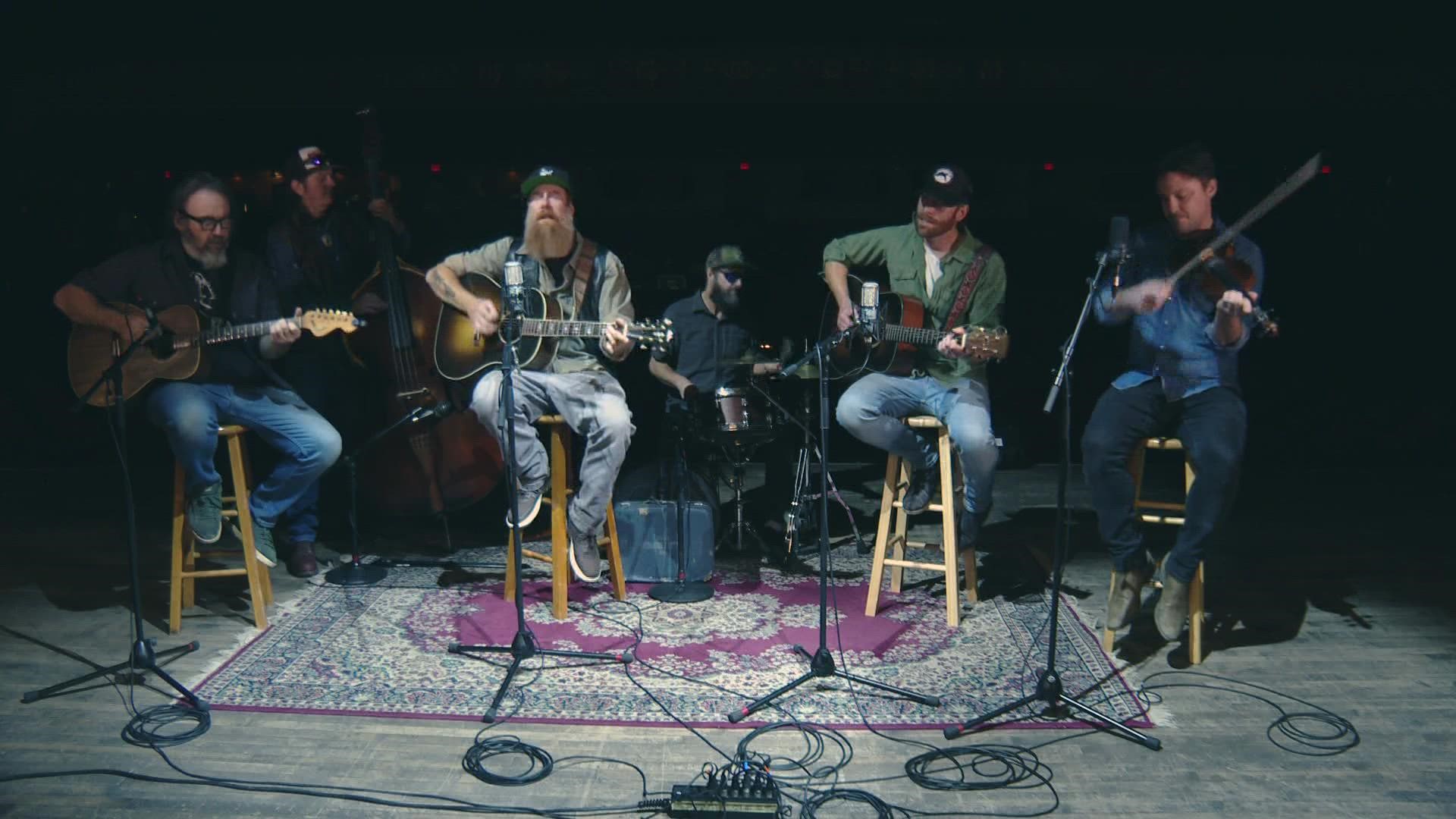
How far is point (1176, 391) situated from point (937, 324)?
0.94 metres

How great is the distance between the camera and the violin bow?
291cm

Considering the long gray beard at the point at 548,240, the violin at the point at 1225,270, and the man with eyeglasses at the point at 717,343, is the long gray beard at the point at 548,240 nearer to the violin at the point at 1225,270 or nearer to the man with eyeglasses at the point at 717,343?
the man with eyeglasses at the point at 717,343

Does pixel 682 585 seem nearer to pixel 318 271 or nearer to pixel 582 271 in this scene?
pixel 582 271

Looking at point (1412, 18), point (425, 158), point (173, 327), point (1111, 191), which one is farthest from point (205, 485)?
point (1412, 18)

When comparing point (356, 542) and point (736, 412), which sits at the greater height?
point (736, 412)

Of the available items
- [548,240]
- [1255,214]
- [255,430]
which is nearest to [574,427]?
[548,240]

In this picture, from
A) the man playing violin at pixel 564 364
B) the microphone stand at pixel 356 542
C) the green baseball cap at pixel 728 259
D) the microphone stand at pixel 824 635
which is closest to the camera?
the microphone stand at pixel 824 635

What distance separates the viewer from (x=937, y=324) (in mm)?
4211

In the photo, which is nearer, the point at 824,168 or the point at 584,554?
the point at 584,554

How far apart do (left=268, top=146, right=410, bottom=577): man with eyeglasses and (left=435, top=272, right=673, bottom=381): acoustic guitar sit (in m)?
0.48

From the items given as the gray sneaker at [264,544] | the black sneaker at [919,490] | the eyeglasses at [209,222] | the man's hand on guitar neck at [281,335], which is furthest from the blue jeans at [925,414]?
the eyeglasses at [209,222]

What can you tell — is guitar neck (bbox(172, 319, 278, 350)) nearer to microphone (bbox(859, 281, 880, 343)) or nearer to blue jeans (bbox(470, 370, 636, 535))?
blue jeans (bbox(470, 370, 636, 535))

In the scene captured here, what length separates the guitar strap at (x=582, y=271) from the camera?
418cm

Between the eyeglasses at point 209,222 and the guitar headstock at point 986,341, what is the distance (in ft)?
9.38
